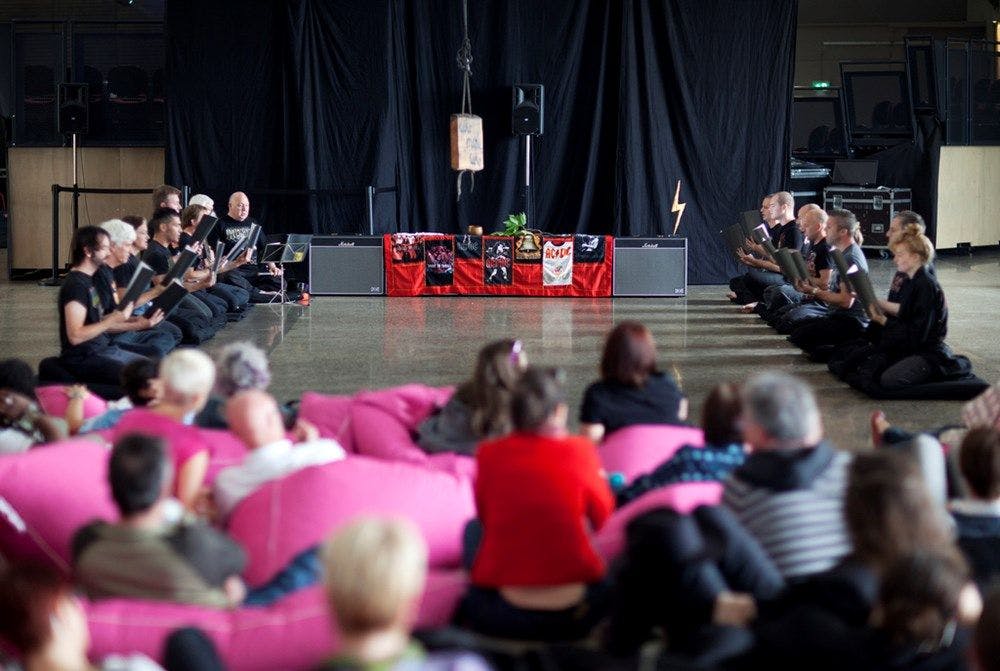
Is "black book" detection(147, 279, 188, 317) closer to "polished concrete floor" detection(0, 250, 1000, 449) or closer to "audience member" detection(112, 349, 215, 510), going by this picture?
"polished concrete floor" detection(0, 250, 1000, 449)

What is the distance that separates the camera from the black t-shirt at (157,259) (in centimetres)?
946

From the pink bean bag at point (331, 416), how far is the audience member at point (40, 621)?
3025 mm

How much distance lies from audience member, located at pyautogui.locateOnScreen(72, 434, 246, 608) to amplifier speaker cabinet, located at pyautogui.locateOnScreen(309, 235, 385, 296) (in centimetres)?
981

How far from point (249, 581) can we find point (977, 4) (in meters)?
22.5

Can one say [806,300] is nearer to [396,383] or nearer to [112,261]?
[396,383]

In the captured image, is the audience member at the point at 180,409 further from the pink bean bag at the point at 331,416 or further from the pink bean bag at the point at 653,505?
the pink bean bag at the point at 653,505

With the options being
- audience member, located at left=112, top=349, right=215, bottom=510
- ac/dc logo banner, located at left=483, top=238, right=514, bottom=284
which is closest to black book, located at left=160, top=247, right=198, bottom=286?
audience member, located at left=112, top=349, right=215, bottom=510

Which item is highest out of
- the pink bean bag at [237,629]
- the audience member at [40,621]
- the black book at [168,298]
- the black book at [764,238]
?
the black book at [764,238]

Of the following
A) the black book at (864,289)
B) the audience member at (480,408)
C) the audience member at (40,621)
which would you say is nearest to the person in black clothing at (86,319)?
the audience member at (480,408)

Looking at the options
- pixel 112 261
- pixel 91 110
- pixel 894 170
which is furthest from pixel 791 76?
pixel 112 261

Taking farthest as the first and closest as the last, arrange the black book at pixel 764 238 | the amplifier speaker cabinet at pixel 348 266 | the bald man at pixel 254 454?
1. the amplifier speaker cabinet at pixel 348 266
2. the black book at pixel 764 238
3. the bald man at pixel 254 454

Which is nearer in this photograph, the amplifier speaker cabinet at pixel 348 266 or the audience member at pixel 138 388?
the audience member at pixel 138 388

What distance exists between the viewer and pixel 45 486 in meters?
4.44

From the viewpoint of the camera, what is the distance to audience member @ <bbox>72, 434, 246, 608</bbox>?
336 centimetres
